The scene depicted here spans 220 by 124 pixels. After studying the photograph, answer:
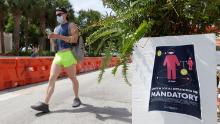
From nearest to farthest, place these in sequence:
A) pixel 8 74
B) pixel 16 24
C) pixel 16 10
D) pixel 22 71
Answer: pixel 8 74, pixel 22 71, pixel 16 10, pixel 16 24

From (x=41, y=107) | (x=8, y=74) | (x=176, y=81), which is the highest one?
(x=176, y=81)

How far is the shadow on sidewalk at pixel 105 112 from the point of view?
675cm

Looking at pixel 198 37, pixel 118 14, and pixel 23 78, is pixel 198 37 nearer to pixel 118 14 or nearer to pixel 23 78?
pixel 118 14

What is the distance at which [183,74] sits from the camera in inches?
127

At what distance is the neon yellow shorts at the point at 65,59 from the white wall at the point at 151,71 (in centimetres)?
382

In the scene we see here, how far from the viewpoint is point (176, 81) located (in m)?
3.24

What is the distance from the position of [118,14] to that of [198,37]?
67cm

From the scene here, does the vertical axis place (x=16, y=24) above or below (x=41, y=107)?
above

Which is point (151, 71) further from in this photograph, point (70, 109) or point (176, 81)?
point (70, 109)

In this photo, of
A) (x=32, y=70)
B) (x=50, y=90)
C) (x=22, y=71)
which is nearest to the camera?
(x=50, y=90)

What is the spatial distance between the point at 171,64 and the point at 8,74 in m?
9.08

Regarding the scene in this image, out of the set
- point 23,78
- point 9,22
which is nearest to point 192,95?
point 23,78

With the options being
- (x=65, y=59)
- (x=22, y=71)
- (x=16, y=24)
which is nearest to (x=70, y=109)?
(x=65, y=59)

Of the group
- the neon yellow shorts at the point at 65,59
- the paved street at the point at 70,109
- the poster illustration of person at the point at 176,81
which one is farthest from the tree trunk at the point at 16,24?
the poster illustration of person at the point at 176,81
